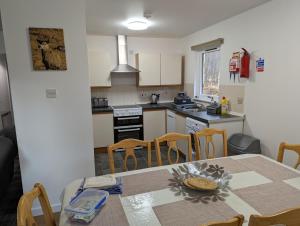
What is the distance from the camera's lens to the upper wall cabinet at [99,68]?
3.82 meters

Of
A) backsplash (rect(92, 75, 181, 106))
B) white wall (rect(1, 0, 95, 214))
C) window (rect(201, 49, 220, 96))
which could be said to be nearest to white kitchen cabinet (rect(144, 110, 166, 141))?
backsplash (rect(92, 75, 181, 106))

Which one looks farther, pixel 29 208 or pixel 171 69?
pixel 171 69

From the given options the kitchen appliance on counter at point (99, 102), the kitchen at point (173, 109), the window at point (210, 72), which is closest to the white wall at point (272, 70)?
the kitchen at point (173, 109)

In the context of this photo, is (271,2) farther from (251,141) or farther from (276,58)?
(251,141)

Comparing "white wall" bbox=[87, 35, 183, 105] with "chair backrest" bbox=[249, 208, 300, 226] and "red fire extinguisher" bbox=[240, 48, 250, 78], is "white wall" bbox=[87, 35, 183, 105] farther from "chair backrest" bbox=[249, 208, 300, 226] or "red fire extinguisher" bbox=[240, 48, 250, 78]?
"chair backrest" bbox=[249, 208, 300, 226]

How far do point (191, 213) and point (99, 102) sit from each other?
337 cm

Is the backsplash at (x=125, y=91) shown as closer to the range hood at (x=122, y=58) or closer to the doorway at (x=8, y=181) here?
the range hood at (x=122, y=58)

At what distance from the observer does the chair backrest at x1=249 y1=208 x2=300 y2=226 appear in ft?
2.35

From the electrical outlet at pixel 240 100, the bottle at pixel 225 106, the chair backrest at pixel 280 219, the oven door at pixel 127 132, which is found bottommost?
the oven door at pixel 127 132

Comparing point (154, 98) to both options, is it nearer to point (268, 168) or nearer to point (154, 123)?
point (154, 123)

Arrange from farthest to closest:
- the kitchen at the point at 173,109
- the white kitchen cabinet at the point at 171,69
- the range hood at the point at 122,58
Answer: the white kitchen cabinet at the point at 171,69
the range hood at the point at 122,58
the kitchen at the point at 173,109

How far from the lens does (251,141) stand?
2.56 m

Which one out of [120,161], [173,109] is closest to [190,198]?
[120,161]

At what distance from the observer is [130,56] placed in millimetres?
4293
